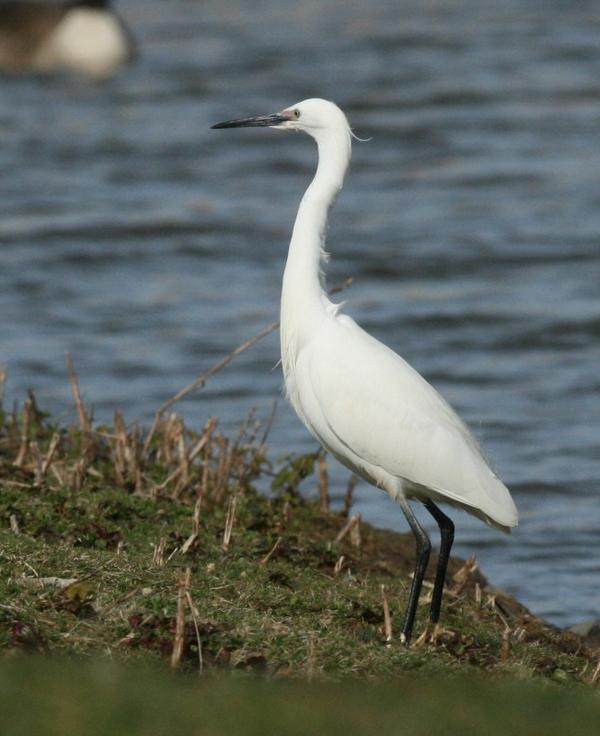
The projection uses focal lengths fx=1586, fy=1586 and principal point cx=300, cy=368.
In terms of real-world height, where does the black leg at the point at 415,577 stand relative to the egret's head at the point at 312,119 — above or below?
below

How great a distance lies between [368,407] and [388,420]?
0.10m

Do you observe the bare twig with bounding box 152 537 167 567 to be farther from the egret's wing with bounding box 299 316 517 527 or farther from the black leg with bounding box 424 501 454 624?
the black leg with bounding box 424 501 454 624

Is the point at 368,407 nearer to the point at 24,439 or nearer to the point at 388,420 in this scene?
the point at 388,420

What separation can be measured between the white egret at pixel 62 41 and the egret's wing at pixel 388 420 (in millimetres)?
17816

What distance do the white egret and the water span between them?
51 centimetres

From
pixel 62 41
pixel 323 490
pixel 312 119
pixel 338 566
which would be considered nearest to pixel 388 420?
pixel 338 566

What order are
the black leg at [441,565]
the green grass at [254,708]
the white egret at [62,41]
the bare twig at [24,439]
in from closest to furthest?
the green grass at [254,708]
the black leg at [441,565]
the bare twig at [24,439]
the white egret at [62,41]

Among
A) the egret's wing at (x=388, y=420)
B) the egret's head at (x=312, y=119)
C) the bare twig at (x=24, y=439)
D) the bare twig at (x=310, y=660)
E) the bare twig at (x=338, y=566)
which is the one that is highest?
the egret's head at (x=312, y=119)

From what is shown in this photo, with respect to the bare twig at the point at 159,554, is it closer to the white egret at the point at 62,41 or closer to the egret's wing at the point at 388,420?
the egret's wing at the point at 388,420

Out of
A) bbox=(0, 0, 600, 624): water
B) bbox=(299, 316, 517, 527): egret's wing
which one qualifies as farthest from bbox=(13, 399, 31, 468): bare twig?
bbox=(0, 0, 600, 624): water

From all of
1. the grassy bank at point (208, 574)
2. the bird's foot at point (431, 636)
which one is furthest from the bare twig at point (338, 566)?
the bird's foot at point (431, 636)

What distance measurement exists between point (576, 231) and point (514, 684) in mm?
12013

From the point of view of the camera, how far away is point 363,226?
16375 millimetres

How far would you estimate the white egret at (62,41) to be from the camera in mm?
23844
